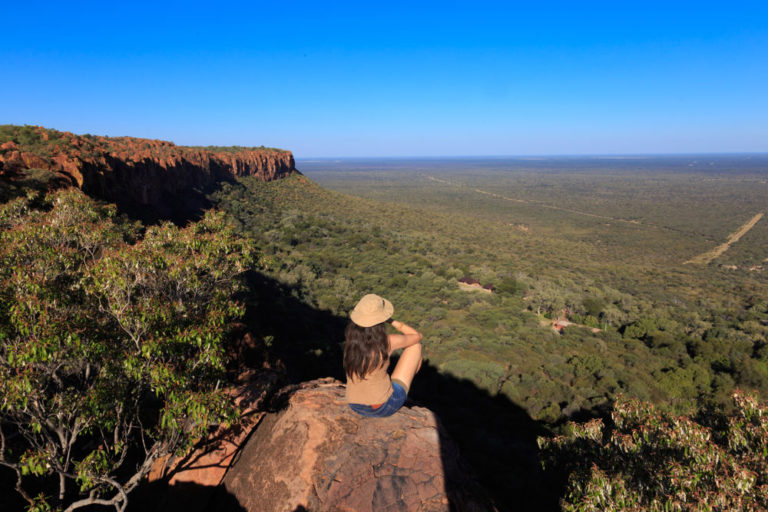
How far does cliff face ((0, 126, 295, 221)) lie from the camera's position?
17.5m

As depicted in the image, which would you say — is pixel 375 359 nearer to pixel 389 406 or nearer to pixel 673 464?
pixel 389 406

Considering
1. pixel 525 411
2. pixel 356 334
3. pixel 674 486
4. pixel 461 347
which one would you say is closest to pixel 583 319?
pixel 461 347

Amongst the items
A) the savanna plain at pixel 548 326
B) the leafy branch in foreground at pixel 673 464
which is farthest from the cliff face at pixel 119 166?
the leafy branch in foreground at pixel 673 464

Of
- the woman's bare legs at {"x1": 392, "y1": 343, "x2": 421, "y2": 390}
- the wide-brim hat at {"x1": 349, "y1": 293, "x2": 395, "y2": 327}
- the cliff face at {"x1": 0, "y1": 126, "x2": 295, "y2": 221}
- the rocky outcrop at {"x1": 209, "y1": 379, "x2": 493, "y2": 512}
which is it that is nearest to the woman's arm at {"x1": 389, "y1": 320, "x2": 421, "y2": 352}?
the woman's bare legs at {"x1": 392, "y1": 343, "x2": 421, "y2": 390}

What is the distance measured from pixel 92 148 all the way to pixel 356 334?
2747 cm

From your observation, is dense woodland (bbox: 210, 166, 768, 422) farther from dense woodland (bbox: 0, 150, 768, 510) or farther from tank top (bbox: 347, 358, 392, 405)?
tank top (bbox: 347, 358, 392, 405)

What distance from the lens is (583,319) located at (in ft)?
87.0

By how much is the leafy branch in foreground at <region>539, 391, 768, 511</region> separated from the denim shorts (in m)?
2.80

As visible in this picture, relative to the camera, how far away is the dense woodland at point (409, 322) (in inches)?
178

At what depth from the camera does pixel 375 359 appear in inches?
172

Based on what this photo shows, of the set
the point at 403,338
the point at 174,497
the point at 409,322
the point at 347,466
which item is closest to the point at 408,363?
the point at 403,338

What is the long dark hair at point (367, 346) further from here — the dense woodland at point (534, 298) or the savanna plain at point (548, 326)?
the dense woodland at point (534, 298)

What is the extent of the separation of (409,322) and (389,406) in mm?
18727

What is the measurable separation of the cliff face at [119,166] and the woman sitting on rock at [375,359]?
58.8ft
